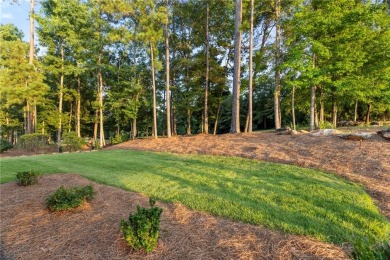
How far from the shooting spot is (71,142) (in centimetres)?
1560

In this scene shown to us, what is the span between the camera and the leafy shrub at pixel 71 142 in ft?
51.1

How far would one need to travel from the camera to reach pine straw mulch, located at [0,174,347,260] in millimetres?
2227

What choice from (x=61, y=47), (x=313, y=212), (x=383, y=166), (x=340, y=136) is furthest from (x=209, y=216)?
(x=61, y=47)

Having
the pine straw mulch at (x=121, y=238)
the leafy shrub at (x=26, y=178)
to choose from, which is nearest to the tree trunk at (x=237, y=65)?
the pine straw mulch at (x=121, y=238)

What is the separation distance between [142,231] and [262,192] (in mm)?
2293

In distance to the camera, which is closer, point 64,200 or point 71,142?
point 64,200

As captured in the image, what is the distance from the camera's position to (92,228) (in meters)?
2.79

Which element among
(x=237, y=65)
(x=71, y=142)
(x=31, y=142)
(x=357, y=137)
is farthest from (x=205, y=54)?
(x=31, y=142)

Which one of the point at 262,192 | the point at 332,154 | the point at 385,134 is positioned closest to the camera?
the point at 262,192

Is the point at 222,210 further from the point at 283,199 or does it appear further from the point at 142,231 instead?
the point at 142,231

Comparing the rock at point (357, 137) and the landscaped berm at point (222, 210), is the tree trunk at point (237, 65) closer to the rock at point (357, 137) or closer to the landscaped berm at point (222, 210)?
the rock at point (357, 137)

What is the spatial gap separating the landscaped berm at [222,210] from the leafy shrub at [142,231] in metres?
0.10

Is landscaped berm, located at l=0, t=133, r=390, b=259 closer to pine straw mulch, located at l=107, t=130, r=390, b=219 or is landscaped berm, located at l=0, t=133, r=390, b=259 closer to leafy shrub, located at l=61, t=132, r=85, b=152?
pine straw mulch, located at l=107, t=130, r=390, b=219

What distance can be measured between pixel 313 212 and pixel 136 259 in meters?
2.35
